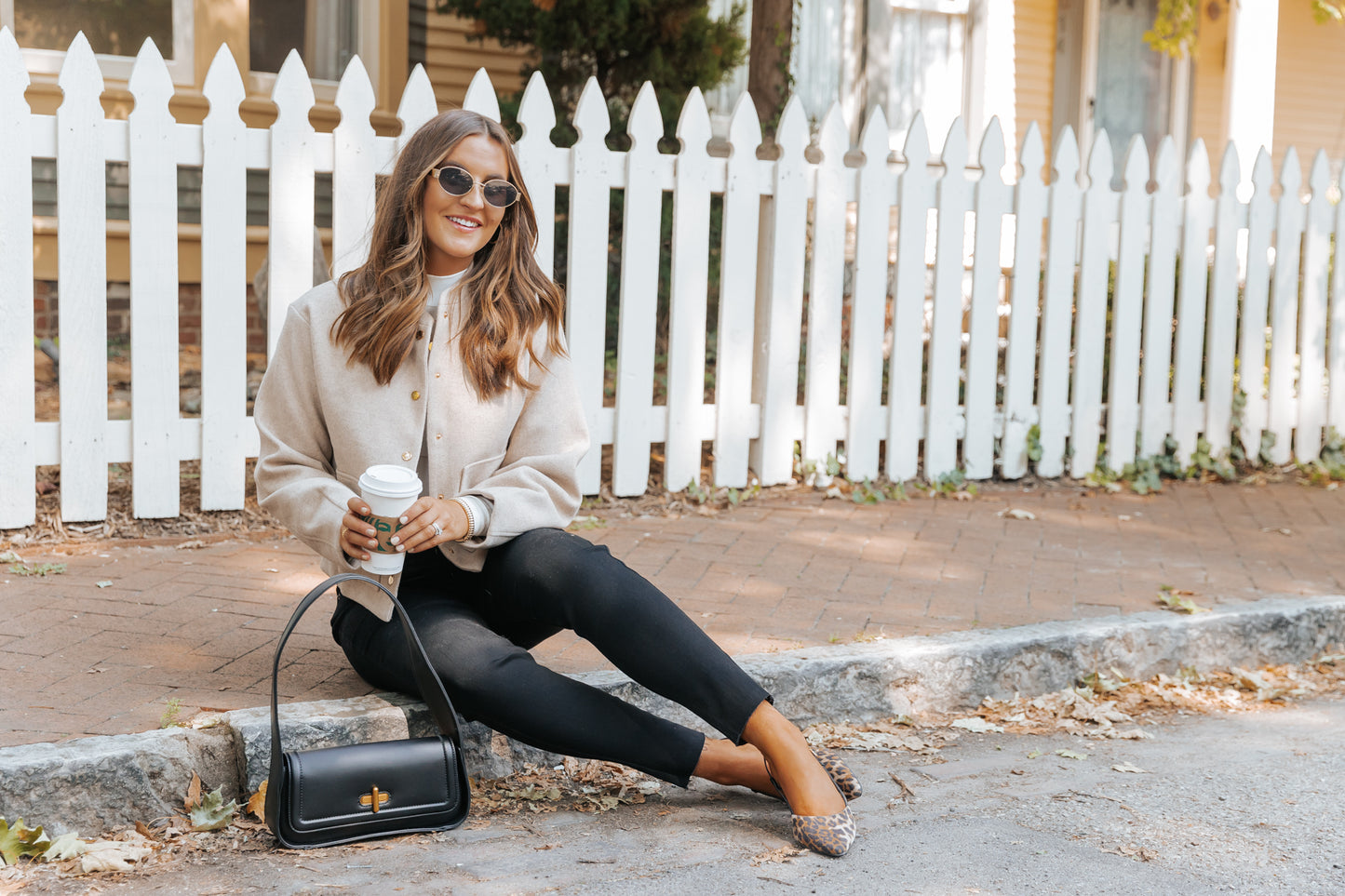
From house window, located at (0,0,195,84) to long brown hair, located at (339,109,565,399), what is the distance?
18.8 ft

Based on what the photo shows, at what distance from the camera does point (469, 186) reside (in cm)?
276

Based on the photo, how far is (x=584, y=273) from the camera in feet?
16.0

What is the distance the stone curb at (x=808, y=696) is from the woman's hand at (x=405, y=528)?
1.43 ft

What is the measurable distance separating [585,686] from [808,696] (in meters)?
0.81

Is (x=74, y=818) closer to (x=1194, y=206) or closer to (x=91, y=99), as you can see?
(x=91, y=99)

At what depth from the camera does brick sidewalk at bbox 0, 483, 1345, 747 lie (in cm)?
294

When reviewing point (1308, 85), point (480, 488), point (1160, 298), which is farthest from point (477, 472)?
point (1308, 85)

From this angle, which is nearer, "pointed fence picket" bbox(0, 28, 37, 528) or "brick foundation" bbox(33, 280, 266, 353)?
"pointed fence picket" bbox(0, 28, 37, 528)

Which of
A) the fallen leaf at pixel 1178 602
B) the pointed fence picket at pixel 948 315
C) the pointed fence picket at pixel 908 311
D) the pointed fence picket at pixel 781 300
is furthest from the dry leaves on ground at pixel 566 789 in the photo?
the pointed fence picket at pixel 948 315

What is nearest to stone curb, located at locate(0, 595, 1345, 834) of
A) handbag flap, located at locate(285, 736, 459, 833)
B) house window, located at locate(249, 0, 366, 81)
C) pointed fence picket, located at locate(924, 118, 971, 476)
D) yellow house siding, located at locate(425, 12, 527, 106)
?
handbag flap, located at locate(285, 736, 459, 833)

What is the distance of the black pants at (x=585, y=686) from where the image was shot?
8.22 feet

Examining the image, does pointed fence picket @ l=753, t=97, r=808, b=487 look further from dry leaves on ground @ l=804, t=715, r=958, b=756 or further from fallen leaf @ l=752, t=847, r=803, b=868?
fallen leaf @ l=752, t=847, r=803, b=868

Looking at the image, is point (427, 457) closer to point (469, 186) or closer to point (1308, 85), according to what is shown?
point (469, 186)

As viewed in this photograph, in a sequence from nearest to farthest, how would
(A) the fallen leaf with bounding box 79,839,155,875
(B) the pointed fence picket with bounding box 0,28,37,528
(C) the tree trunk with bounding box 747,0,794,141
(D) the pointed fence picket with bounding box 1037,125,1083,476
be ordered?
1. (A) the fallen leaf with bounding box 79,839,155,875
2. (B) the pointed fence picket with bounding box 0,28,37,528
3. (D) the pointed fence picket with bounding box 1037,125,1083,476
4. (C) the tree trunk with bounding box 747,0,794,141
